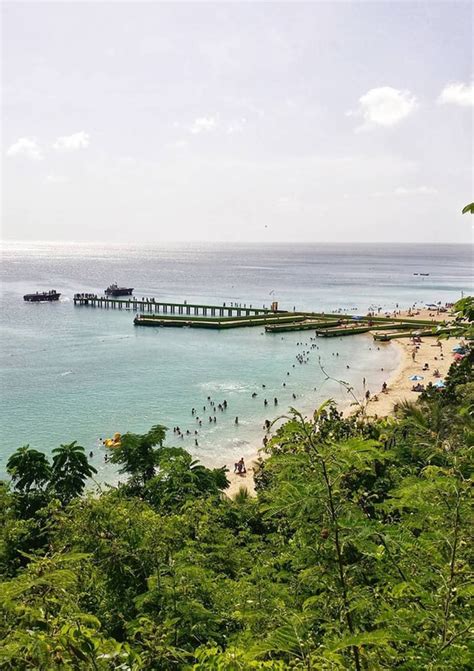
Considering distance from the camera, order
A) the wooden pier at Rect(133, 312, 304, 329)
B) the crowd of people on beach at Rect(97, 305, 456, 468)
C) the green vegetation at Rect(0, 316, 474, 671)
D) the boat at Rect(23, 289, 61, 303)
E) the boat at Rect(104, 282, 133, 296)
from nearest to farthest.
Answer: the green vegetation at Rect(0, 316, 474, 671)
the crowd of people on beach at Rect(97, 305, 456, 468)
the wooden pier at Rect(133, 312, 304, 329)
the boat at Rect(23, 289, 61, 303)
the boat at Rect(104, 282, 133, 296)

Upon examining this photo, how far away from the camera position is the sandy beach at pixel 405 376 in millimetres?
31153

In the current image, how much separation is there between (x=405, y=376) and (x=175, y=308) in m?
56.5

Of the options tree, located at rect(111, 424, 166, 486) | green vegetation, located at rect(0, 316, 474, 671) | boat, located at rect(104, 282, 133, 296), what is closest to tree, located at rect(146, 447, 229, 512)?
tree, located at rect(111, 424, 166, 486)

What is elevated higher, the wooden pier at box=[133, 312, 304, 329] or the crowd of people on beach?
the wooden pier at box=[133, 312, 304, 329]

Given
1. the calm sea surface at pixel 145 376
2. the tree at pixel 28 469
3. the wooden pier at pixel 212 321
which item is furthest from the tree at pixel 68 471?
the wooden pier at pixel 212 321

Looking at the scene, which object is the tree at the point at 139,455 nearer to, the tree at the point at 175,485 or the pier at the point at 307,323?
the tree at the point at 175,485

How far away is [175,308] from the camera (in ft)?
325

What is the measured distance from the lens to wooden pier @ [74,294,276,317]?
296 ft

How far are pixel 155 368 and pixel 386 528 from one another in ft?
170

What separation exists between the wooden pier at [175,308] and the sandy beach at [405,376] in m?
28.9

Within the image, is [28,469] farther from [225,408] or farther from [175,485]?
[225,408]

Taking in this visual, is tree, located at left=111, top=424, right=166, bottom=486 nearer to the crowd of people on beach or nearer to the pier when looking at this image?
the crowd of people on beach

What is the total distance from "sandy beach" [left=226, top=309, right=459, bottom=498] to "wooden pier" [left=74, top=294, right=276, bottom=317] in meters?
28.9

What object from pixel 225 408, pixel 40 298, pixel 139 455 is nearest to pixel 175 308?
pixel 40 298
